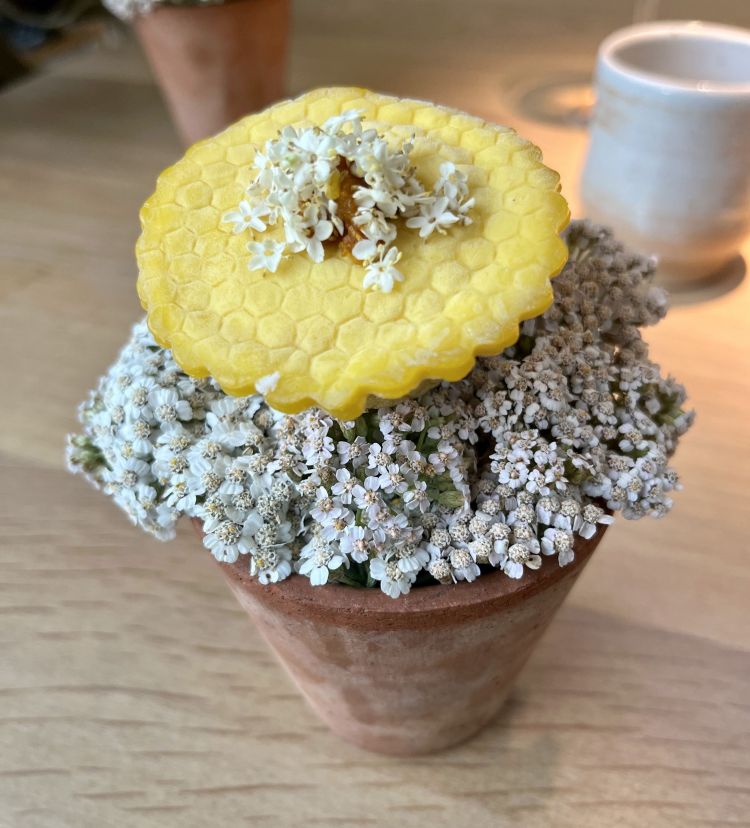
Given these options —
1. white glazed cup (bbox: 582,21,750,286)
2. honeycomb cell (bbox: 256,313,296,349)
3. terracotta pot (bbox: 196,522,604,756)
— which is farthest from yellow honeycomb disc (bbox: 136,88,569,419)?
white glazed cup (bbox: 582,21,750,286)

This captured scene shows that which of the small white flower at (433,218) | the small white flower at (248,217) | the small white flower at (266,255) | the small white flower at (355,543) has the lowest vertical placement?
the small white flower at (355,543)

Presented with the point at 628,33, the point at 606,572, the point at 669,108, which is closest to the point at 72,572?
the point at 606,572

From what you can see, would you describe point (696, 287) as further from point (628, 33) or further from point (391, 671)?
point (391, 671)

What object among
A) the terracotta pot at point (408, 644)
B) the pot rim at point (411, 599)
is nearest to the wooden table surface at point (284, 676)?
the terracotta pot at point (408, 644)

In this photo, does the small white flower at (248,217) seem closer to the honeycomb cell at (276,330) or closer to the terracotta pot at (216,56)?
the honeycomb cell at (276,330)

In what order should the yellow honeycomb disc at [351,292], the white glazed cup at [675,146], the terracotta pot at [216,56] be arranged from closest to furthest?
the yellow honeycomb disc at [351,292] < the white glazed cup at [675,146] < the terracotta pot at [216,56]

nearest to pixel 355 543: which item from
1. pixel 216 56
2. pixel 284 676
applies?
pixel 284 676
